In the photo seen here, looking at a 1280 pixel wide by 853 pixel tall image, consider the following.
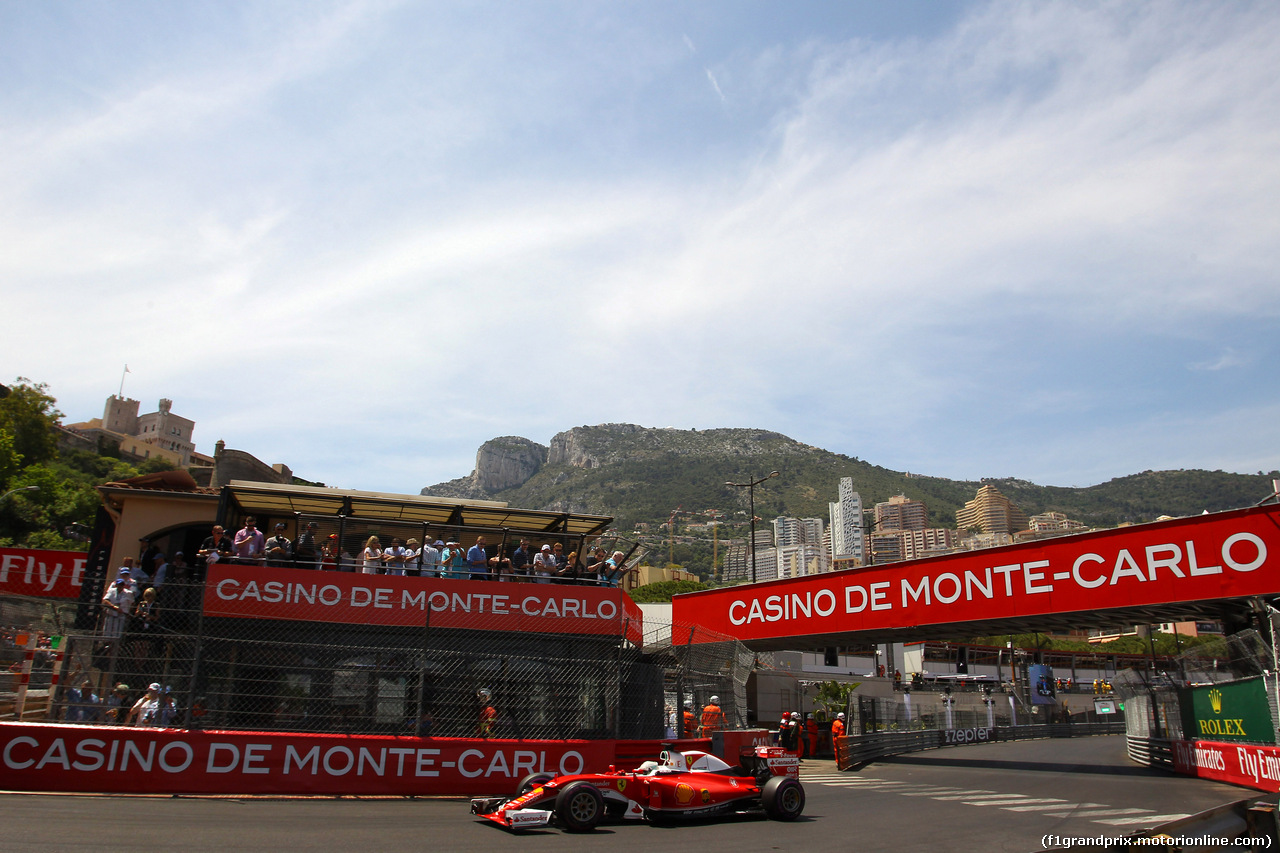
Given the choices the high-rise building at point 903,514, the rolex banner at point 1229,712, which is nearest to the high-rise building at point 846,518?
the high-rise building at point 903,514

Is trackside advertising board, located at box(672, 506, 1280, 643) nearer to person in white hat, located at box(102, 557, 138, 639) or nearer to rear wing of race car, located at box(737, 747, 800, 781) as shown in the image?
rear wing of race car, located at box(737, 747, 800, 781)

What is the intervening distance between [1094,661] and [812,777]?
6656cm

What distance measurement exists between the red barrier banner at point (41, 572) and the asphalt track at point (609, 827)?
14.9m

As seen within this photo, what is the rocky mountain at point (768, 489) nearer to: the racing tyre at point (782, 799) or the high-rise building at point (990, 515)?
the high-rise building at point (990, 515)

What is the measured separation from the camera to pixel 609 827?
1011 cm

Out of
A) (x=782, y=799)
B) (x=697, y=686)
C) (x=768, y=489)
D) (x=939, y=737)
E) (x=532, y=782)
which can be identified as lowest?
(x=939, y=737)

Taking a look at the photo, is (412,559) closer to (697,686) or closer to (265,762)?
(265,762)

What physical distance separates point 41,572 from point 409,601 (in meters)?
14.3

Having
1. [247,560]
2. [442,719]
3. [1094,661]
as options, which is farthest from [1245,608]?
[1094,661]

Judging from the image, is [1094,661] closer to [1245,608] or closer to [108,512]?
[1245,608]

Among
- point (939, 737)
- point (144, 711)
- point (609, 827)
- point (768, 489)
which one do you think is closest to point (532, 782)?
point (609, 827)

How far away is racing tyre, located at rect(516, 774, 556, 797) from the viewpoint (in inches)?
385

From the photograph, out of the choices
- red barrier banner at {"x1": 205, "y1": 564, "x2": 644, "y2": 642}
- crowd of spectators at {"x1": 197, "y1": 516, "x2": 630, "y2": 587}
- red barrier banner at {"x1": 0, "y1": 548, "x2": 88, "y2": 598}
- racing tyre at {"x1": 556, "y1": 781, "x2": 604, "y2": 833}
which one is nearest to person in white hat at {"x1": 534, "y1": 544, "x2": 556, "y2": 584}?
crowd of spectators at {"x1": 197, "y1": 516, "x2": 630, "y2": 587}

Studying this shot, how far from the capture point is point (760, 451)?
197875 mm
